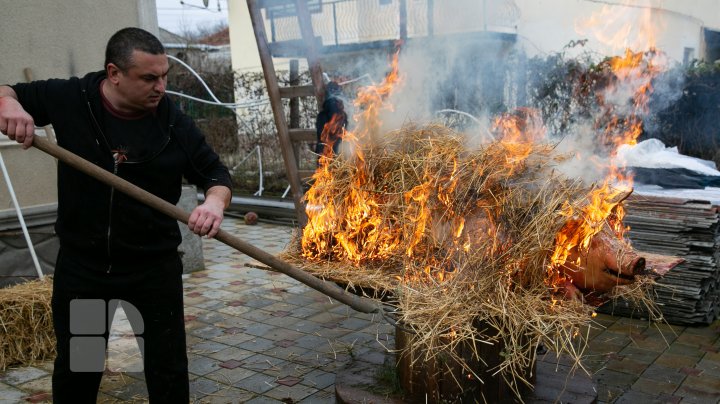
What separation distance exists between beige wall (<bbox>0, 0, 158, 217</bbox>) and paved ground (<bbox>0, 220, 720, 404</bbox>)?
150 cm

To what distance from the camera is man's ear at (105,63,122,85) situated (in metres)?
2.70

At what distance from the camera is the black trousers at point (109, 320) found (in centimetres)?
282

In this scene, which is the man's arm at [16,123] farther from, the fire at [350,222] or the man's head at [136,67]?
the fire at [350,222]

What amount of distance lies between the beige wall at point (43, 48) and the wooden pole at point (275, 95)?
129 centimetres

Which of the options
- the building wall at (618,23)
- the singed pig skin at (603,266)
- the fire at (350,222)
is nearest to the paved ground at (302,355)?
the fire at (350,222)

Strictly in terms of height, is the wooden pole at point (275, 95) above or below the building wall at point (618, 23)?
below

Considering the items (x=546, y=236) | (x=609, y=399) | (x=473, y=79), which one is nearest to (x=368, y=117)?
(x=546, y=236)

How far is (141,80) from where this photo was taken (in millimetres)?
2684

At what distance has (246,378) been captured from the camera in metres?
4.09

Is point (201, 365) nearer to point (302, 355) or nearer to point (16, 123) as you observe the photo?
point (302, 355)

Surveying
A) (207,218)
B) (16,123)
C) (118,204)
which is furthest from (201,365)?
(16,123)

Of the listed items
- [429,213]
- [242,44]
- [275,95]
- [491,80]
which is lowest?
[429,213]

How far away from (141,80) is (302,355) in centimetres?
246
